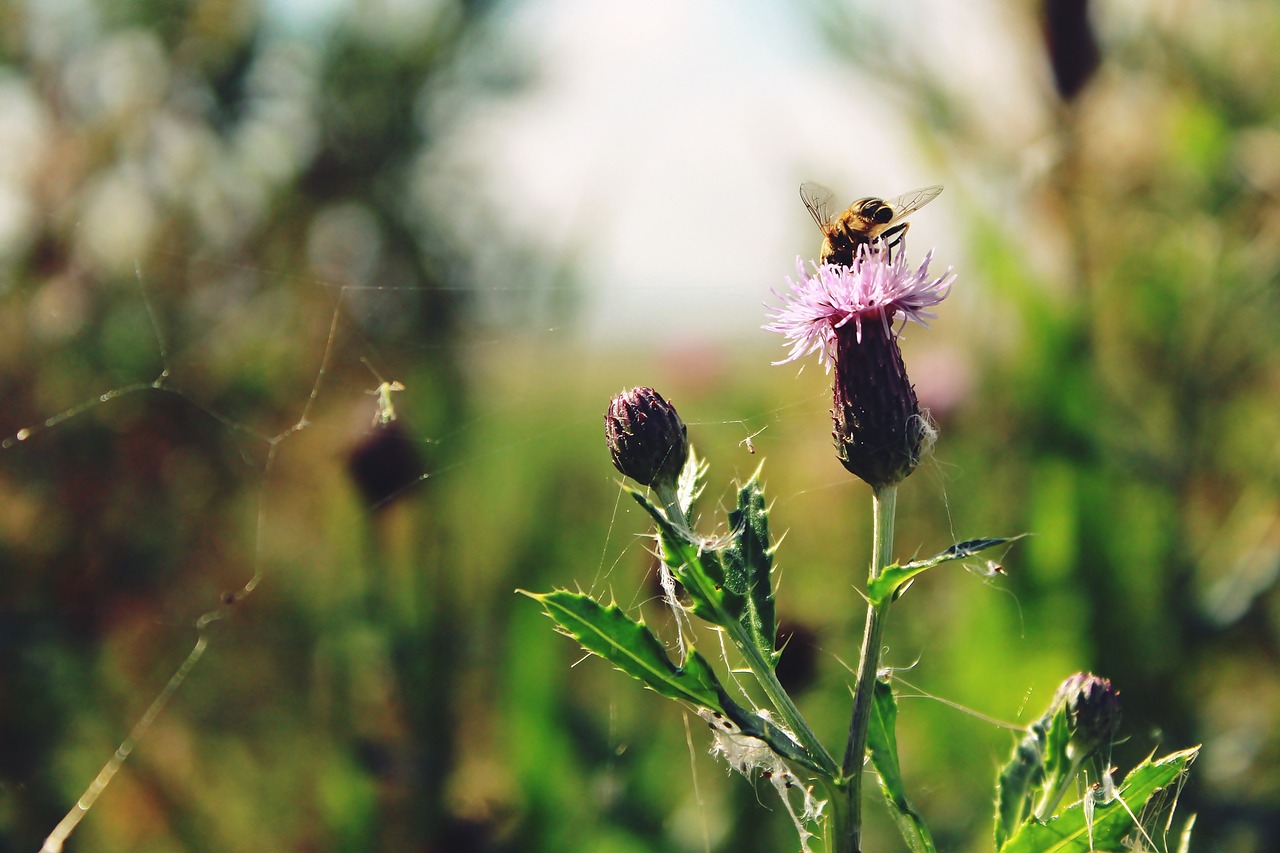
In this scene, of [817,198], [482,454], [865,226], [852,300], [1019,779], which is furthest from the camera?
[482,454]

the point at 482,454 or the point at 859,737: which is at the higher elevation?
the point at 859,737

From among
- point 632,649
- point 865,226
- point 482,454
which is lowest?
point 482,454

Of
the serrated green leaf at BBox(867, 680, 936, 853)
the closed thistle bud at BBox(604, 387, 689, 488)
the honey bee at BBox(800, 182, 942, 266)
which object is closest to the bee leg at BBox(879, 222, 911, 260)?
the honey bee at BBox(800, 182, 942, 266)

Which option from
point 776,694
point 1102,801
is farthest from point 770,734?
point 1102,801

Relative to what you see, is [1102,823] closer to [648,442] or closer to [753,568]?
[753,568]

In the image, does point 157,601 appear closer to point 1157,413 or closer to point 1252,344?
point 1157,413

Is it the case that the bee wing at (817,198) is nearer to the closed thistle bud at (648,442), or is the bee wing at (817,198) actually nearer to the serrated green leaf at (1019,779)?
the closed thistle bud at (648,442)
